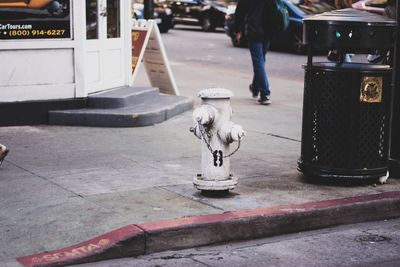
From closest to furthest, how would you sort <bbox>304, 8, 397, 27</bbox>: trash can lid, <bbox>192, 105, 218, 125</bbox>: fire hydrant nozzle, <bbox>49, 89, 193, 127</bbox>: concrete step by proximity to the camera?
<bbox>192, 105, 218, 125</bbox>: fire hydrant nozzle
<bbox>304, 8, 397, 27</bbox>: trash can lid
<bbox>49, 89, 193, 127</bbox>: concrete step

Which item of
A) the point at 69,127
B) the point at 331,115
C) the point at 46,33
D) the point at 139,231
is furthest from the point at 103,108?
the point at 139,231

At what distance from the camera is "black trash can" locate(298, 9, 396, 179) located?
6.76 m

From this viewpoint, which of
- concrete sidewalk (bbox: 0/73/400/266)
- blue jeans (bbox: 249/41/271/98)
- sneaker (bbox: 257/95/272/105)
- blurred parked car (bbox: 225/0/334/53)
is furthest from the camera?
blurred parked car (bbox: 225/0/334/53)

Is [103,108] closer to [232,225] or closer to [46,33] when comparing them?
[46,33]

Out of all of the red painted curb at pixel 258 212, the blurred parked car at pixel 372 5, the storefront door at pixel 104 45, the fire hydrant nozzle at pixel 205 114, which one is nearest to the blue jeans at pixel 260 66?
the storefront door at pixel 104 45

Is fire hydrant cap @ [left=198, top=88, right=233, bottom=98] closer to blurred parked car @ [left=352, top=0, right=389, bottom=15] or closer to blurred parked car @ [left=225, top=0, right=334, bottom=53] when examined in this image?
blurred parked car @ [left=352, top=0, right=389, bottom=15]

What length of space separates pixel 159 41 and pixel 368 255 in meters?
6.84

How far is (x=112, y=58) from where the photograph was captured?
10.7 meters

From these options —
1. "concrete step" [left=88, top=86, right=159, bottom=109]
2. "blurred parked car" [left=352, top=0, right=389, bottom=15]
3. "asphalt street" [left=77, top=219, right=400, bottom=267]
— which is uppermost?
"blurred parked car" [left=352, top=0, right=389, bottom=15]

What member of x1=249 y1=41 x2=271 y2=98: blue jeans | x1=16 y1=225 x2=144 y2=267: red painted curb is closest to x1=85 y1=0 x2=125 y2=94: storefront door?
x1=249 y1=41 x2=271 y2=98: blue jeans

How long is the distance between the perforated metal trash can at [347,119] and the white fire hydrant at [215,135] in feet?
3.11

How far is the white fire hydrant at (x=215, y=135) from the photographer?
6.26 meters

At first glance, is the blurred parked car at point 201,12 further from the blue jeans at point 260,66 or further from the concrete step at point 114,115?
the concrete step at point 114,115

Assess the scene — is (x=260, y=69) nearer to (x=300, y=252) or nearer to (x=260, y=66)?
(x=260, y=66)
